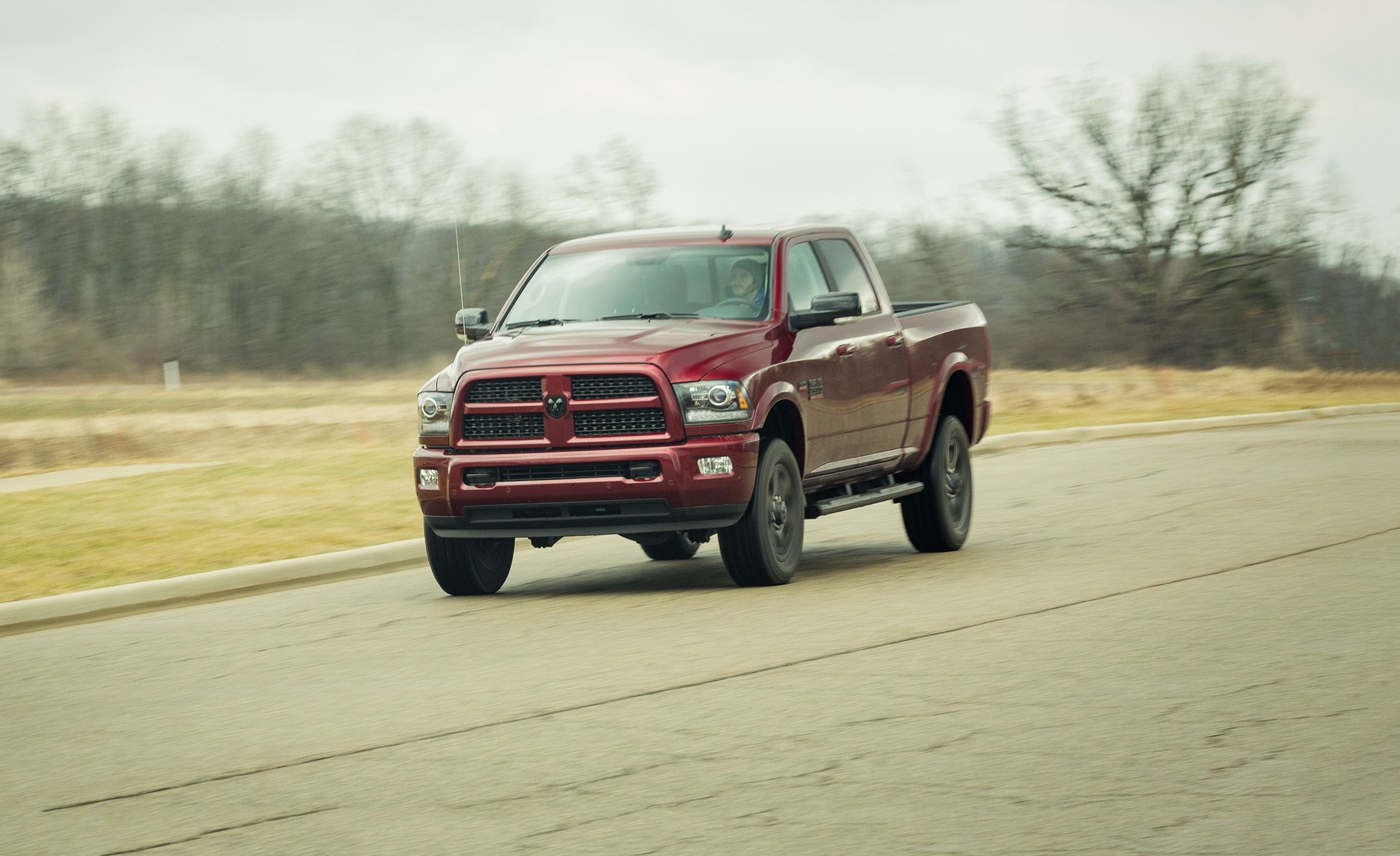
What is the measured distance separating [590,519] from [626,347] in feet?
3.23

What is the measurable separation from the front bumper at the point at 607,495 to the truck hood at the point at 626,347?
0.45 meters

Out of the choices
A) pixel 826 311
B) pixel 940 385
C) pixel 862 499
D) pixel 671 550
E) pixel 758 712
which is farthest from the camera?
pixel 671 550

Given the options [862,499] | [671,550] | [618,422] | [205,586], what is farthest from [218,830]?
[671,550]

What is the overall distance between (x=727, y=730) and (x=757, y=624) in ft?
8.32

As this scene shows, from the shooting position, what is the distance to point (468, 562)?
10.6 metres

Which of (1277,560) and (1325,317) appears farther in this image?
(1325,317)

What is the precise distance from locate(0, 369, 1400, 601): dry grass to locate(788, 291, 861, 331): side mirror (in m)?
4.68

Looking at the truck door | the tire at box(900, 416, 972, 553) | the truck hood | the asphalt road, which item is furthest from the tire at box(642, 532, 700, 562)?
the truck hood

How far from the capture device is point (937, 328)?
40.9 ft

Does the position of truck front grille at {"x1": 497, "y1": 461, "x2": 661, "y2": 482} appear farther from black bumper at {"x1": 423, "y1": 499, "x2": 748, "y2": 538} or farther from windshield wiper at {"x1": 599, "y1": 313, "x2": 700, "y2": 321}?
windshield wiper at {"x1": 599, "y1": 313, "x2": 700, "y2": 321}

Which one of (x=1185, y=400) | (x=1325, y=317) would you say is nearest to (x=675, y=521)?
(x=1185, y=400)

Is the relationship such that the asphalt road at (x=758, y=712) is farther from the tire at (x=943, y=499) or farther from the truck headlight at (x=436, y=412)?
the truck headlight at (x=436, y=412)

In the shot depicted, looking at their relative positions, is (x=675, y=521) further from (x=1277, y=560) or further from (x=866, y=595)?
(x=1277, y=560)

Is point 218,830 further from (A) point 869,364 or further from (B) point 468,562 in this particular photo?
(A) point 869,364
